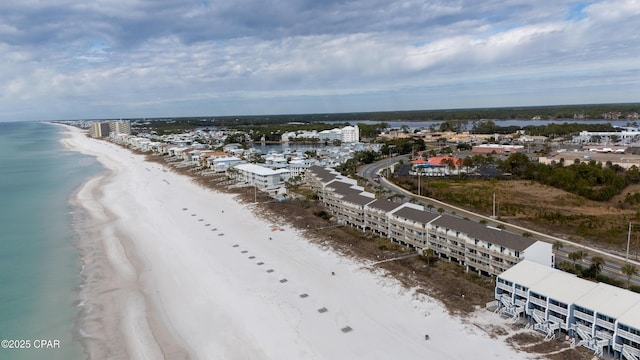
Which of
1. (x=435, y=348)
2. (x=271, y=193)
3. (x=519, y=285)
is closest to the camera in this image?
(x=435, y=348)

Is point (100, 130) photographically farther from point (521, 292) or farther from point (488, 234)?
point (521, 292)

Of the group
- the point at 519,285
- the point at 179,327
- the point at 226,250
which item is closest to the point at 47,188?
the point at 226,250

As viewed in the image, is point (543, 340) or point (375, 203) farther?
point (375, 203)

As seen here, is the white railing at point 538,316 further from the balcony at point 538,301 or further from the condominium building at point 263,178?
the condominium building at point 263,178

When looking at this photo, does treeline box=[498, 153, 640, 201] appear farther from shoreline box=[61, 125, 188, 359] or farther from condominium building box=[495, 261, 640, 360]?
shoreline box=[61, 125, 188, 359]

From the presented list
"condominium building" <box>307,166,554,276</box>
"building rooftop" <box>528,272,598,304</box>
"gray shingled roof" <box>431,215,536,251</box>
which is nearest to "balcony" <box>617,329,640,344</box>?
"building rooftop" <box>528,272,598,304</box>

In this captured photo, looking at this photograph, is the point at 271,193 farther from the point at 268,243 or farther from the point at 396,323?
the point at 396,323
